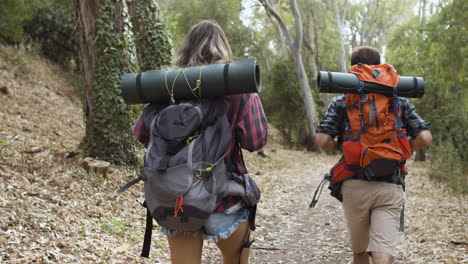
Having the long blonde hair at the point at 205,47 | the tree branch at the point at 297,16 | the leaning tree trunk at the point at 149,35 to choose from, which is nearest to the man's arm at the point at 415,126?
the long blonde hair at the point at 205,47

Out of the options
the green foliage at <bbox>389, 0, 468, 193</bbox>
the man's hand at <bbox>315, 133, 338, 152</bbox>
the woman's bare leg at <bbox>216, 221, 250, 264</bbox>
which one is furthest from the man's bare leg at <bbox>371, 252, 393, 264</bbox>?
the green foliage at <bbox>389, 0, 468, 193</bbox>

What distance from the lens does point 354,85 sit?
3119mm

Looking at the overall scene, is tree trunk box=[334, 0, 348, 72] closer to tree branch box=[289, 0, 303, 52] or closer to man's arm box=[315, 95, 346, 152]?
tree branch box=[289, 0, 303, 52]

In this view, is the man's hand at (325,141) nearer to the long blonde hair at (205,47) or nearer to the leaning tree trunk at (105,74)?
the long blonde hair at (205,47)

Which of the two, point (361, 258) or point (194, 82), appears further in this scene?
point (361, 258)

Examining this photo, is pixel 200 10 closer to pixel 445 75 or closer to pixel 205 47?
pixel 445 75

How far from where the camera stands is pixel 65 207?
5.30 meters

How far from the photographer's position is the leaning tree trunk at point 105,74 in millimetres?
7492

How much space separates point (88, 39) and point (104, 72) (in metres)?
0.68

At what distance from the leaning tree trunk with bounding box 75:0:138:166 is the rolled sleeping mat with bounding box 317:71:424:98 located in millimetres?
5219

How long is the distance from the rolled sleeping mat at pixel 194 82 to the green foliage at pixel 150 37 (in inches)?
289

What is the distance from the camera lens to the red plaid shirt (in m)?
2.28

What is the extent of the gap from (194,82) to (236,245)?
93cm

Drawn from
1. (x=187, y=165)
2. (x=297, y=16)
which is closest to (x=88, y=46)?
(x=187, y=165)
